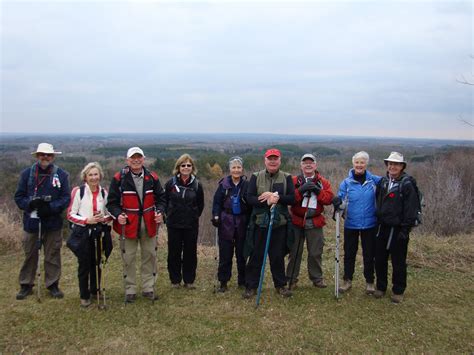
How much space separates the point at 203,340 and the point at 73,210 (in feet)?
8.79

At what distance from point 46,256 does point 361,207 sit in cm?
516

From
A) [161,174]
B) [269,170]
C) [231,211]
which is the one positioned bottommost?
[161,174]

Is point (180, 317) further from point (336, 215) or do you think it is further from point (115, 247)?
point (115, 247)

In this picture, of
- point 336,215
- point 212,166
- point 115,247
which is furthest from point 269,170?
point 212,166

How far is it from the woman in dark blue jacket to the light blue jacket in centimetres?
169

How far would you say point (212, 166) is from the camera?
123 feet

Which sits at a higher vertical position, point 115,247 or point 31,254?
point 31,254

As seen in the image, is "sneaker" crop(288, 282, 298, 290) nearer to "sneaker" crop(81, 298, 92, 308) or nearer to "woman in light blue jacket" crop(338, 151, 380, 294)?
"woman in light blue jacket" crop(338, 151, 380, 294)

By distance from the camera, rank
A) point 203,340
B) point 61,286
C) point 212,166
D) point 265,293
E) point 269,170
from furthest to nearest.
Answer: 1. point 212,166
2. point 61,286
3. point 265,293
4. point 269,170
5. point 203,340

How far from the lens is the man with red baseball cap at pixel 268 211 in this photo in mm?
5523

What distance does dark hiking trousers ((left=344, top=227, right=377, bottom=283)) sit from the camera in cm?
582

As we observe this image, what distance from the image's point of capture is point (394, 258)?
566 centimetres

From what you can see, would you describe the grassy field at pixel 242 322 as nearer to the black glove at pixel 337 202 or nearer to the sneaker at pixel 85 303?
the sneaker at pixel 85 303

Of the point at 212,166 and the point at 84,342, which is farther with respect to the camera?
the point at 212,166
